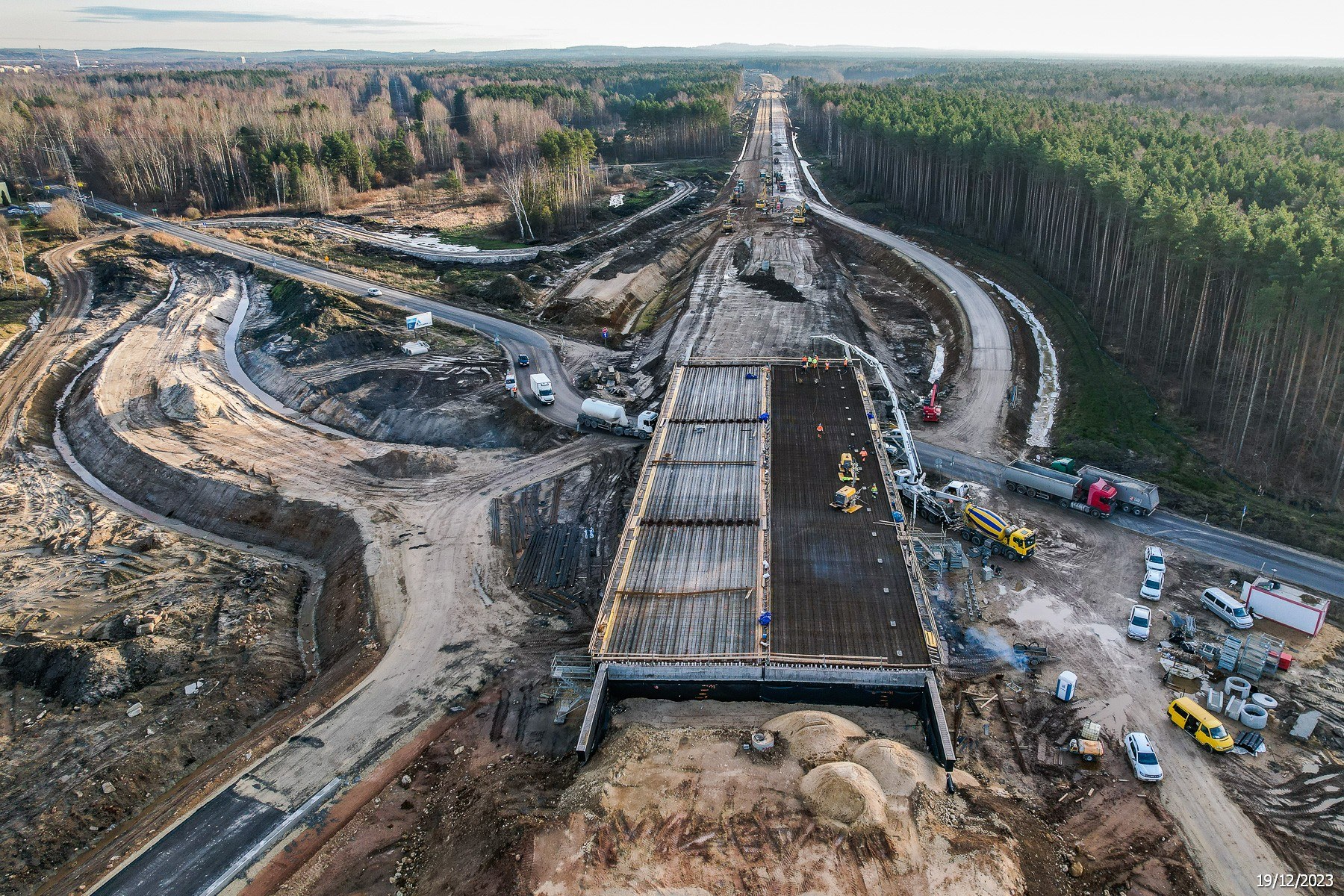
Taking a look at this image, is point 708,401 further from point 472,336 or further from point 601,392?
point 472,336

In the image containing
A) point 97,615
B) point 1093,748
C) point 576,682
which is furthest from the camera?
point 97,615

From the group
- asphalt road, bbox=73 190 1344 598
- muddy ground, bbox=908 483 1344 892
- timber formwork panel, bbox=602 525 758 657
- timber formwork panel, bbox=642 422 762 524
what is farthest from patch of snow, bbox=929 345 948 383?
timber formwork panel, bbox=602 525 758 657

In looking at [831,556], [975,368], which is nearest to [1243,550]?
[831,556]

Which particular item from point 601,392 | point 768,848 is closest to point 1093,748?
point 768,848

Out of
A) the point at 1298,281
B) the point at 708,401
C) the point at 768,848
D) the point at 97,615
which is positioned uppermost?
the point at 1298,281

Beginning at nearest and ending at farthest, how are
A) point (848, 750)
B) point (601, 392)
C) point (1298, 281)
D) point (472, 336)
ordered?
point (848, 750) → point (1298, 281) → point (601, 392) → point (472, 336)

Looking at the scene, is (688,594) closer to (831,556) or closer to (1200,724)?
(831,556)

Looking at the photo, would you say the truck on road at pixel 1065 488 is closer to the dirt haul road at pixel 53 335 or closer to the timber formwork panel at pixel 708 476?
the timber formwork panel at pixel 708 476

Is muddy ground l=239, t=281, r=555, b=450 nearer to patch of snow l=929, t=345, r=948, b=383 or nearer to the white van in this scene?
patch of snow l=929, t=345, r=948, b=383
